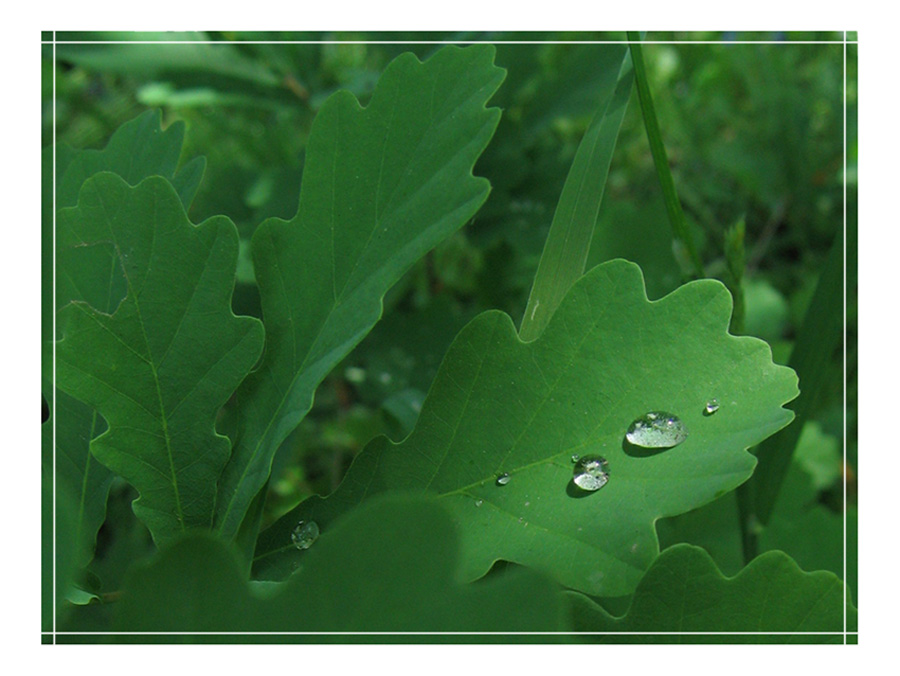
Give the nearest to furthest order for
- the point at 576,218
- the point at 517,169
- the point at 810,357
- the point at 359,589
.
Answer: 1. the point at 359,589
2. the point at 576,218
3. the point at 810,357
4. the point at 517,169

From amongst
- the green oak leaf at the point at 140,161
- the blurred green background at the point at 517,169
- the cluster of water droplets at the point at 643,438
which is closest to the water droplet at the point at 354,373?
the blurred green background at the point at 517,169

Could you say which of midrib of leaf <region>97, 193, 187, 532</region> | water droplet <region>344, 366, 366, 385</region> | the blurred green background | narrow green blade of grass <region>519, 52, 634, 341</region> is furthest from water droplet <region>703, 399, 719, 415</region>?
Answer: water droplet <region>344, 366, 366, 385</region>

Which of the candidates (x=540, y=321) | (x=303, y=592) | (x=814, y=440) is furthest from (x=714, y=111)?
(x=303, y=592)

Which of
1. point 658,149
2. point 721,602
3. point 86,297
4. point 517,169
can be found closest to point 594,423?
point 721,602

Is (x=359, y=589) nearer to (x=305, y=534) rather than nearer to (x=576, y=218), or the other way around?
(x=305, y=534)

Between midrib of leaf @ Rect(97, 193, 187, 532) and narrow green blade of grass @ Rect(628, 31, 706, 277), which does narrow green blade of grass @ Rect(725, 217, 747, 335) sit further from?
midrib of leaf @ Rect(97, 193, 187, 532)

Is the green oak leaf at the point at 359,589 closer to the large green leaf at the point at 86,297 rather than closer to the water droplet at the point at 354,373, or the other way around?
the large green leaf at the point at 86,297
